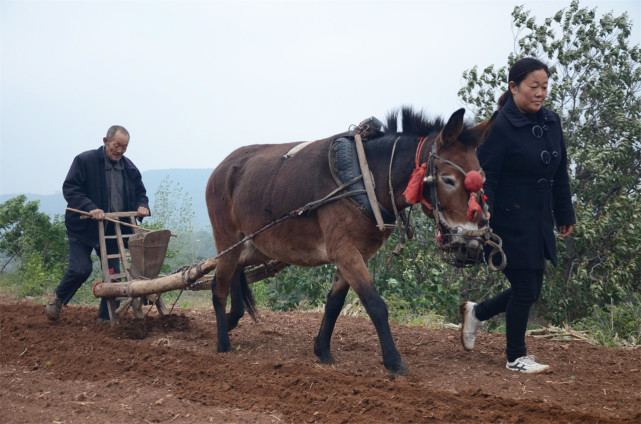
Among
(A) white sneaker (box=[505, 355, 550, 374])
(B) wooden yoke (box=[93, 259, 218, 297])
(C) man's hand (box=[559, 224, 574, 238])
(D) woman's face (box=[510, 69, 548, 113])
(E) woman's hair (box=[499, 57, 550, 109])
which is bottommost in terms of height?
(A) white sneaker (box=[505, 355, 550, 374])

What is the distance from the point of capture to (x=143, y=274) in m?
6.96

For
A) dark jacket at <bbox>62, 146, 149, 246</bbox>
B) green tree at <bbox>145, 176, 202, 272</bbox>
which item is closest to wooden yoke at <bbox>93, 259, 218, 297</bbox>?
dark jacket at <bbox>62, 146, 149, 246</bbox>

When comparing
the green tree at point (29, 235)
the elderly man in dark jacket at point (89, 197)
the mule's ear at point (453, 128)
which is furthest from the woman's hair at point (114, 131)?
the green tree at point (29, 235)

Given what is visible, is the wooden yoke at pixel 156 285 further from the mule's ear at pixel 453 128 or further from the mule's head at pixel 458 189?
the mule's ear at pixel 453 128

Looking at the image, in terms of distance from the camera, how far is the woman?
479cm

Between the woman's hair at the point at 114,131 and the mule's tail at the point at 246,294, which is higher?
the woman's hair at the point at 114,131

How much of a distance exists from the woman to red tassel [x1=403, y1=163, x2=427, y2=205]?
515 mm

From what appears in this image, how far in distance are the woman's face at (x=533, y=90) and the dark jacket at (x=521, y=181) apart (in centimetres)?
8

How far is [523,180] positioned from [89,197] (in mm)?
4851

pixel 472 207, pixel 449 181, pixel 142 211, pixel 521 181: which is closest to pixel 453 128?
pixel 449 181

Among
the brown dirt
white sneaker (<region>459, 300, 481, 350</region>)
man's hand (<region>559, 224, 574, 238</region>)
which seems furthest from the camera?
white sneaker (<region>459, 300, 481, 350</region>)

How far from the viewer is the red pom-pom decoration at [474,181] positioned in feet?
14.3

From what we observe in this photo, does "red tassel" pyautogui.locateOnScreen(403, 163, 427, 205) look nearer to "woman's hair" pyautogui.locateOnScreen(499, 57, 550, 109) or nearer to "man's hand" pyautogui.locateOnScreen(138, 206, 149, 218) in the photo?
"woman's hair" pyautogui.locateOnScreen(499, 57, 550, 109)

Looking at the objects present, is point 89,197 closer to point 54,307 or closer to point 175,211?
point 54,307
